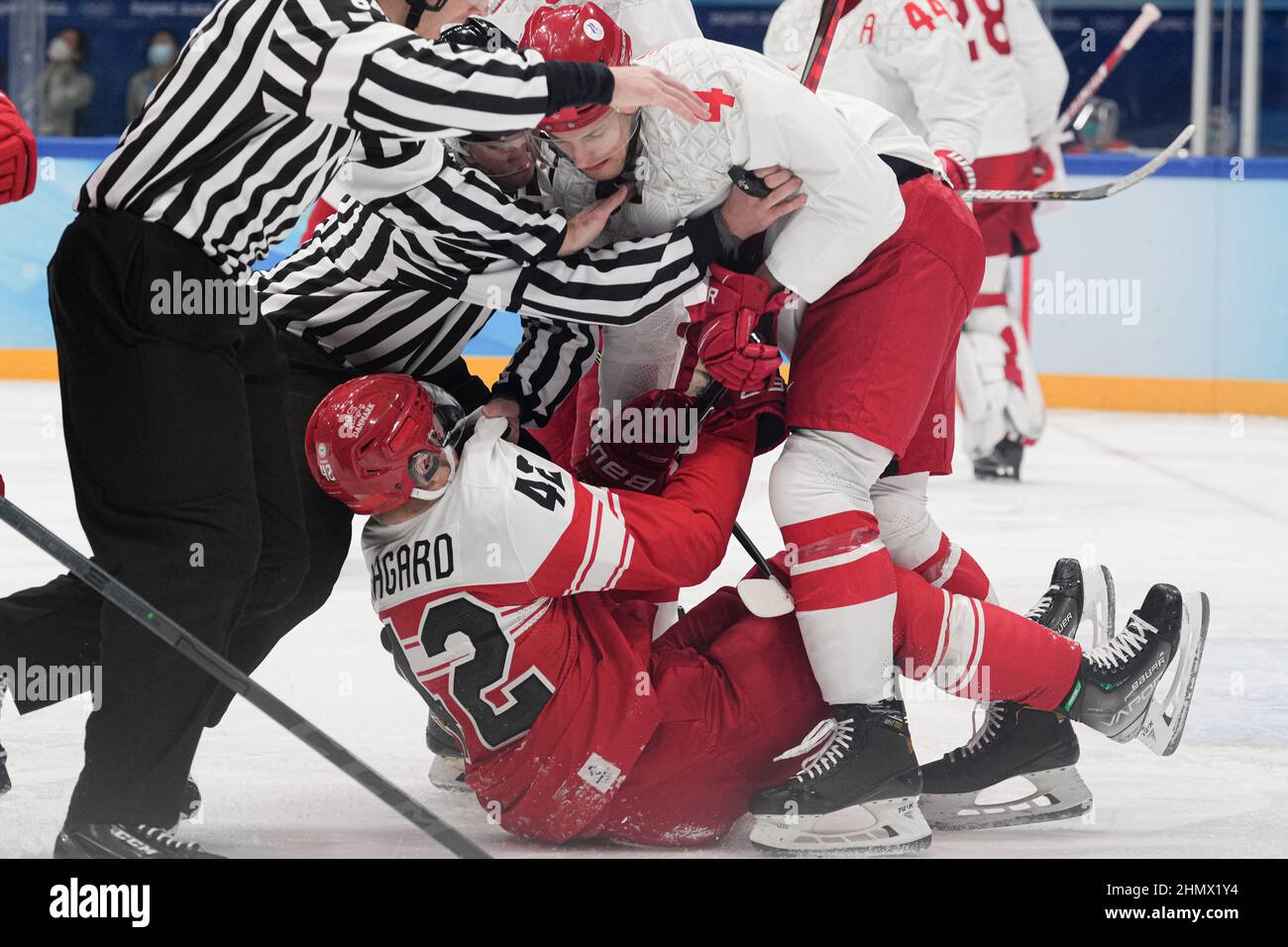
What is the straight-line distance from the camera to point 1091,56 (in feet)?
24.1

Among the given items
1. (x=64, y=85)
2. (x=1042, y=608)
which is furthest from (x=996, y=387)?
(x=64, y=85)

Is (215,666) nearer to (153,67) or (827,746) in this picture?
(827,746)

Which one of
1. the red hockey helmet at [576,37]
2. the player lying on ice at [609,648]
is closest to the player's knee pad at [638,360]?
the player lying on ice at [609,648]

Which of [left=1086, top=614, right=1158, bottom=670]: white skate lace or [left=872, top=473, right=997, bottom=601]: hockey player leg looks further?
[left=872, top=473, right=997, bottom=601]: hockey player leg

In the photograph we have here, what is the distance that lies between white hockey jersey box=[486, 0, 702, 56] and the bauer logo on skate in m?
3.83

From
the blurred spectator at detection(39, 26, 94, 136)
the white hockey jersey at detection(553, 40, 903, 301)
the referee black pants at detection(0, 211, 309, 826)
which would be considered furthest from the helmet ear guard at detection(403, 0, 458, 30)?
the blurred spectator at detection(39, 26, 94, 136)

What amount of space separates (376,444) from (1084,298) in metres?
5.23

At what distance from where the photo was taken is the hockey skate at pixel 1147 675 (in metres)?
2.10

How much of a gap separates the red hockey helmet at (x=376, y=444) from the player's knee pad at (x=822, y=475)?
0.41 meters

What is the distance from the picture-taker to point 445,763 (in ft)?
7.52

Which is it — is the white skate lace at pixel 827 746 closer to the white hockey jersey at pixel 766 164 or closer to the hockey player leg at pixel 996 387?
the white hockey jersey at pixel 766 164

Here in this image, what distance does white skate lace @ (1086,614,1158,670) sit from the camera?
211 cm

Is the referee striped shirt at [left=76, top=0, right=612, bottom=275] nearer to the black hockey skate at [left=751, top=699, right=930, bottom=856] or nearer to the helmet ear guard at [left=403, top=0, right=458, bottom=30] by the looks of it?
the helmet ear guard at [left=403, top=0, right=458, bottom=30]
